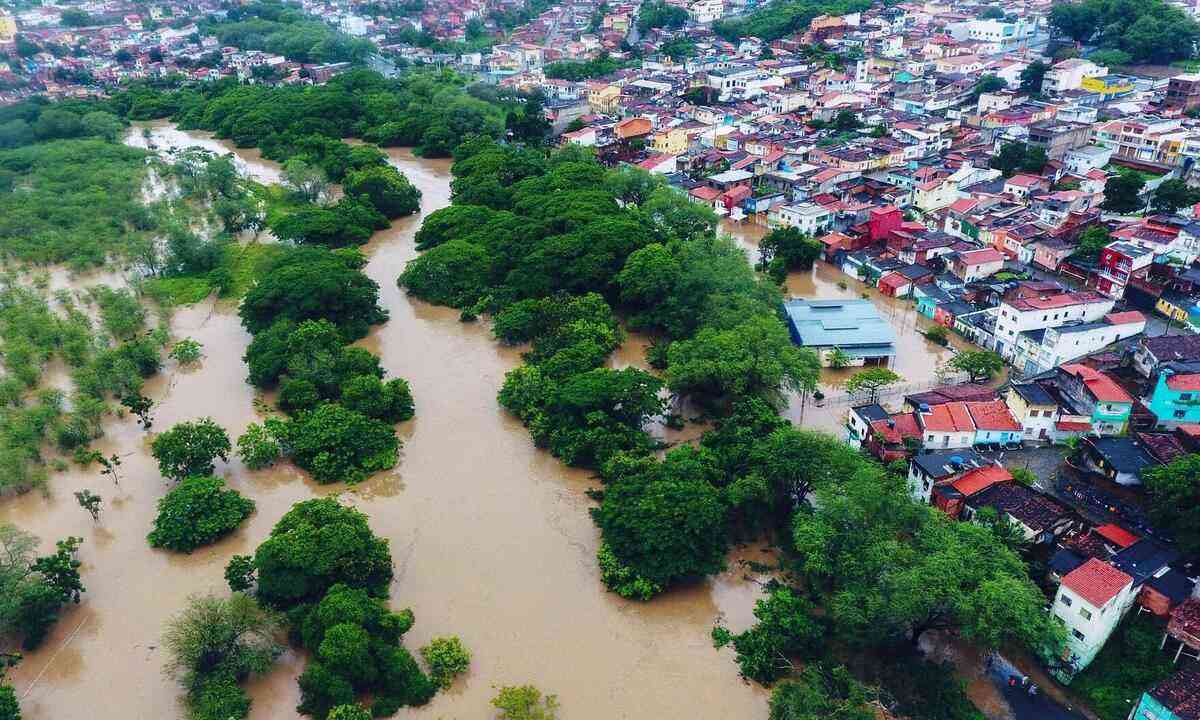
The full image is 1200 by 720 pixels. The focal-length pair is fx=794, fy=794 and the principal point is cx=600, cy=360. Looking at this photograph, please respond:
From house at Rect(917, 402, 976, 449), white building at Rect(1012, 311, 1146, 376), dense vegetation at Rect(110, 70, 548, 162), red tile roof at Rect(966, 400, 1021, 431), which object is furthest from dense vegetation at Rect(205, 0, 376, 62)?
red tile roof at Rect(966, 400, 1021, 431)

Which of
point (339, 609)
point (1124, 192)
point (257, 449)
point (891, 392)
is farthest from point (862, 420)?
point (1124, 192)

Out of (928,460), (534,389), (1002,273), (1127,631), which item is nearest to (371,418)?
(534,389)

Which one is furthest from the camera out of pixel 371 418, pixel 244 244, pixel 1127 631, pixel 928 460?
pixel 244 244

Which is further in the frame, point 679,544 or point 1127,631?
point 679,544

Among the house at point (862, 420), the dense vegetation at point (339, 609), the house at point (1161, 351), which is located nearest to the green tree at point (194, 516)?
the dense vegetation at point (339, 609)

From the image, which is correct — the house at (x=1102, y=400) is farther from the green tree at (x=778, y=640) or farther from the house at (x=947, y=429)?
the green tree at (x=778, y=640)

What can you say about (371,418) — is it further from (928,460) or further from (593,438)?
(928,460)

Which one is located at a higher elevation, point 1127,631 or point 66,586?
point 66,586
